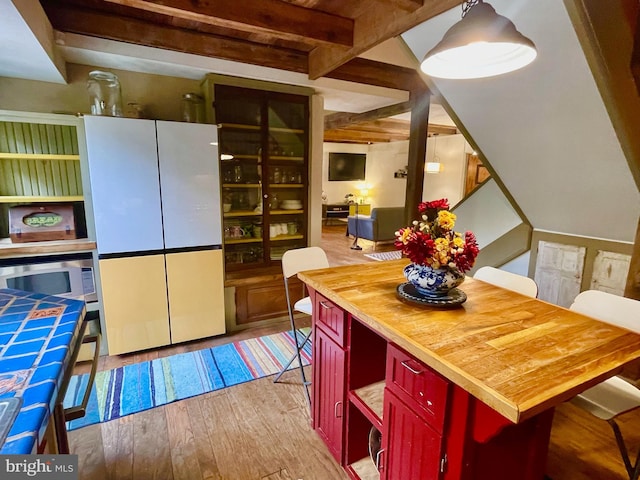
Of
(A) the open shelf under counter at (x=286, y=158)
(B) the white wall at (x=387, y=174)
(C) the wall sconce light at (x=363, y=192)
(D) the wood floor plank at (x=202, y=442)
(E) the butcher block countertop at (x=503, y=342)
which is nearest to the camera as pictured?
(E) the butcher block countertop at (x=503, y=342)

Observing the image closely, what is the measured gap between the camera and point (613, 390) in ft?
5.01

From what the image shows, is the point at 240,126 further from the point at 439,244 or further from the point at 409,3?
the point at 439,244

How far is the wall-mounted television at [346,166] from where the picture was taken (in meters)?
9.84

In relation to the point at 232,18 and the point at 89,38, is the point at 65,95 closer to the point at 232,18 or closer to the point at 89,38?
the point at 89,38

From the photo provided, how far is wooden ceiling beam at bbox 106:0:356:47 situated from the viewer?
189 centimetres

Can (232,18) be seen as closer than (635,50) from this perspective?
No

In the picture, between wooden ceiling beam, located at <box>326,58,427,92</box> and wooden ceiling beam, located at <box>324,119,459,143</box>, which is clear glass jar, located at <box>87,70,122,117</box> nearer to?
wooden ceiling beam, located at <box>326,58,427,92</box>

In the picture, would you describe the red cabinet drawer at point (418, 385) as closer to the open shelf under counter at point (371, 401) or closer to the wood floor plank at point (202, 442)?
the open shelf under counter at point (371, 401)

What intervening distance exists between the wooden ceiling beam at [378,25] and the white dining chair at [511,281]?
4.74 feet

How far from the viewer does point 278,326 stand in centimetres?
331

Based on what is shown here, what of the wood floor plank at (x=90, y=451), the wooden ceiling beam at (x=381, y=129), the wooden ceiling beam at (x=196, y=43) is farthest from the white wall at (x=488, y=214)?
the wood floor plank at (x=90, y=451)

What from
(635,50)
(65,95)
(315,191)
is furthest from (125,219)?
(635,50)

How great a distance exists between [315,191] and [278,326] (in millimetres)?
1401

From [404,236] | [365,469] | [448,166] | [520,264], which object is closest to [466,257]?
[404,236]
